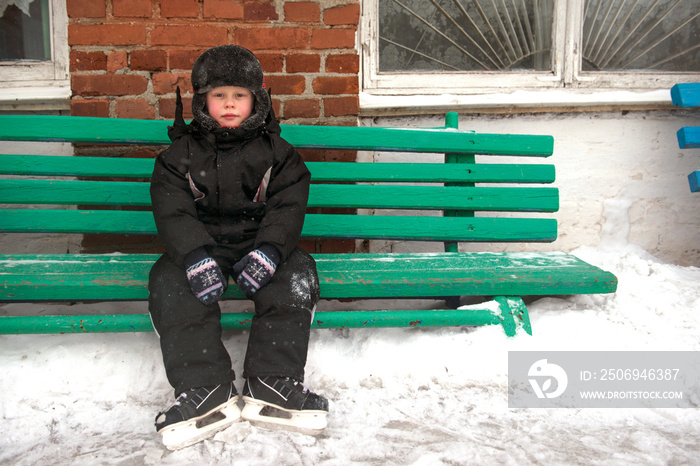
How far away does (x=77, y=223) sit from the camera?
194 cm

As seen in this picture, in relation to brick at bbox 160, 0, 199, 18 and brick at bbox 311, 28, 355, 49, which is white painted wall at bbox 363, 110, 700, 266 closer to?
brick at bbox 311, 28, 355, 49

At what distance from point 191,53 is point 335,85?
67 centimetres

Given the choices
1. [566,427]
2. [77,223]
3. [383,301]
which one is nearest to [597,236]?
[383,301]

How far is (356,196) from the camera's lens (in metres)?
2.08

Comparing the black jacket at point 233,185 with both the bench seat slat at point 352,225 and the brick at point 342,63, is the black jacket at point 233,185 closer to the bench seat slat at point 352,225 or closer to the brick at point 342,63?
the bench seat slat at point 352,225

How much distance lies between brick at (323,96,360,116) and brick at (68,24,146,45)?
2.84 feet

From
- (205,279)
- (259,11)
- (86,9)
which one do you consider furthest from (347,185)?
(86,9)

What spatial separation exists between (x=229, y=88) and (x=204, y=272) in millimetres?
686

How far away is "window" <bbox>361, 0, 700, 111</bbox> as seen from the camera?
2.64m

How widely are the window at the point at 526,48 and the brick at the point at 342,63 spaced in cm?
27

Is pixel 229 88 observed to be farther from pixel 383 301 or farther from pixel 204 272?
pixel 383 301

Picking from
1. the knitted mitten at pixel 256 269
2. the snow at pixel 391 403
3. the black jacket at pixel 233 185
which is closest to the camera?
the snow at pixel 391 403

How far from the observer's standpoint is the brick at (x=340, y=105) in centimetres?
234

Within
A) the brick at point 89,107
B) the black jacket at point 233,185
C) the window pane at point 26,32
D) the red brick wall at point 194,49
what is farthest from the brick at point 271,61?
the window pane at point 26,32
